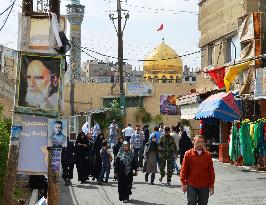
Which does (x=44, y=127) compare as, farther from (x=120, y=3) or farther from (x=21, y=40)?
(x=120, y=3)

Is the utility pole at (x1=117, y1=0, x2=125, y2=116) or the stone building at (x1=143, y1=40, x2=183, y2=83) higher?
the stone building at (x1=143, y1=40, x2=183, y2=83)

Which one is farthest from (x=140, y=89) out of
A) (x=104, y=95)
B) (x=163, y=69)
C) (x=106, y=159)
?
(x=106, y=159)

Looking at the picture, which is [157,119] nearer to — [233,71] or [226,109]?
[233,71]

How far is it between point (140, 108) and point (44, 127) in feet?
122

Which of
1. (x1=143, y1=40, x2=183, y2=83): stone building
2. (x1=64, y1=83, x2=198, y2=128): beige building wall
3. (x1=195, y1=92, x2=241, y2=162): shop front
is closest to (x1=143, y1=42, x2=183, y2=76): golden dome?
(x1=143, y1=40, x2=183, y2=83): stone building

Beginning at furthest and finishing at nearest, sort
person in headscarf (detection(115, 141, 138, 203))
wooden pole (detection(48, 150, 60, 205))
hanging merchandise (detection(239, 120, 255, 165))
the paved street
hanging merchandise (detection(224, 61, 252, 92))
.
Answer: hanging merchandise (detection(224, 61, 252, 92)) → hanging merchandise (detection(239, 120, 255, 165)) → person in headscarf (detection(115, 141, 138, 203)) → the paved street → wooden pole (detection(48, 150, 60, 205))

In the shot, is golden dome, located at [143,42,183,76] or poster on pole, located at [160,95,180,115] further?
golden dome, located at [143,42,183,76]

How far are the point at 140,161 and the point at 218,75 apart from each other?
5142mm

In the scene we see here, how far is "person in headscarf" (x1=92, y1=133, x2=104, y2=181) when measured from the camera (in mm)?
17234

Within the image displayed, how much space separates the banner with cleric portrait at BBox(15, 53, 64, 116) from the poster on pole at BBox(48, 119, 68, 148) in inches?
7.7

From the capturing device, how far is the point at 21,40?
356 inches

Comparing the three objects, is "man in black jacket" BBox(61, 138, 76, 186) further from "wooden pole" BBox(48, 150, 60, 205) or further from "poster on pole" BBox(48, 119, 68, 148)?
"poster on pole" BBox(48, 119, 68, 148)

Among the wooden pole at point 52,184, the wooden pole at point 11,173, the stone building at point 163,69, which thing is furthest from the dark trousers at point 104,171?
the stone building at point 163,69

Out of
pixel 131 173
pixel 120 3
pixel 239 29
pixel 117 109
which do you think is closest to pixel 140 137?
pixel 239 29
